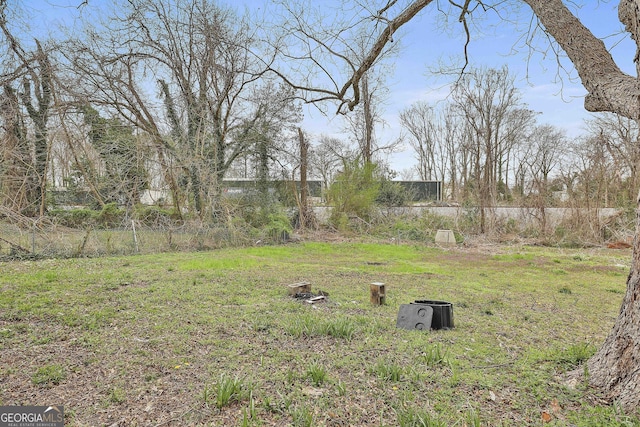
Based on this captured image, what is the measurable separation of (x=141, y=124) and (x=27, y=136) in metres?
3.91

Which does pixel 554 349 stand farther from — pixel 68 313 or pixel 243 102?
pixel 243 102

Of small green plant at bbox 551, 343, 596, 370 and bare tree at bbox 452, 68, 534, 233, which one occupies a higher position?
bare tree at bbox 452, 68, 534, 233

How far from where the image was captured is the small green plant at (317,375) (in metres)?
2.30

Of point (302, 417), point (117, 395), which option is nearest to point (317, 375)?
point (302, 417)

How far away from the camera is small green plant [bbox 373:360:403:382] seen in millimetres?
2332

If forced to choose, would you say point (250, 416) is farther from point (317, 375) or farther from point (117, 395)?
point (117, 395)

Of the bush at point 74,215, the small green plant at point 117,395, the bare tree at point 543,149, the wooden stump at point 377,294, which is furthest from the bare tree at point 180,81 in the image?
the bare tree at point 543,149

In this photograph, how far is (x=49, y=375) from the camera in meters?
2.36

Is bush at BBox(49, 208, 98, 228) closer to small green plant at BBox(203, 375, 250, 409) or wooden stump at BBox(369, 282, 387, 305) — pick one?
wooden stump at BBox(369, 282, 387, 305)

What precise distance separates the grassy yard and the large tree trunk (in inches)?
3.9

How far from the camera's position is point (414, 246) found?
11125 millimetres

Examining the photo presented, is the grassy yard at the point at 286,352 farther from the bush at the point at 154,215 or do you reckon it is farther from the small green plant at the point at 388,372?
the bush at the point at 154,215

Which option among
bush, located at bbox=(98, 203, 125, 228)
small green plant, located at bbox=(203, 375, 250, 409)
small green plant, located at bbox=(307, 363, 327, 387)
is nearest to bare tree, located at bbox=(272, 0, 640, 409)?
small green plant, located at bbox=(307, 363, 327, 387)

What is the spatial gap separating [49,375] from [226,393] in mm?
1212
